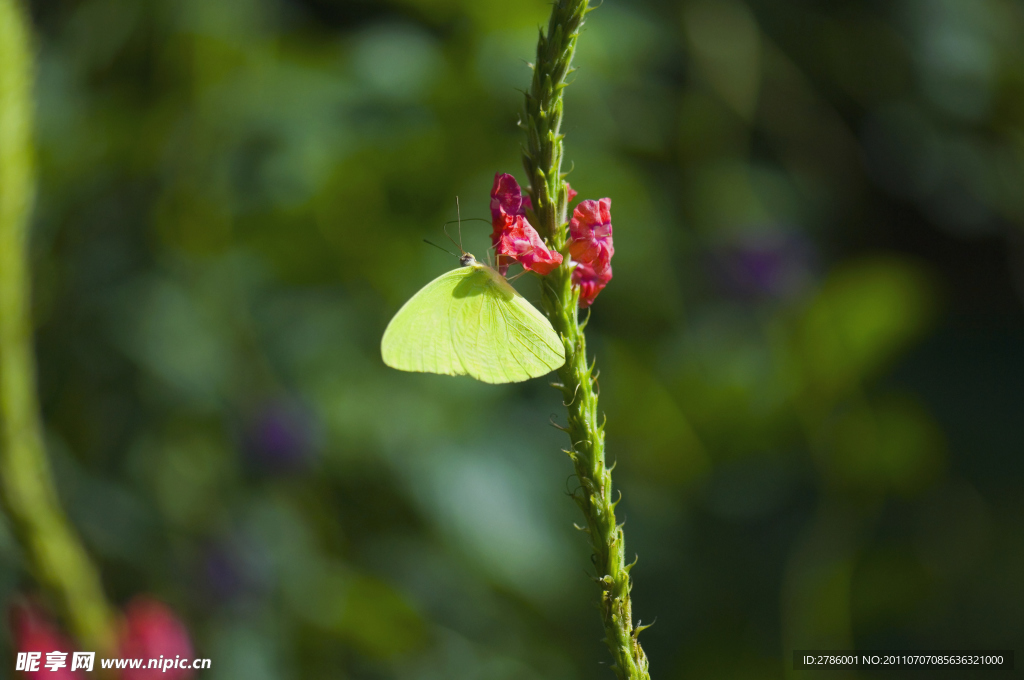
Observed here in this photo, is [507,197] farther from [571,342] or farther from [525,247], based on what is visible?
[571,342]

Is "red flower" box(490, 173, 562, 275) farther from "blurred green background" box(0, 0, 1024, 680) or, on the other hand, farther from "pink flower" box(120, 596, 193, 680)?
"blurred green background" box(0, 0, 1024, 680)

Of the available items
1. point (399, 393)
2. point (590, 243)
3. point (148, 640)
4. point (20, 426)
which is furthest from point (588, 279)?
point (399, 393)

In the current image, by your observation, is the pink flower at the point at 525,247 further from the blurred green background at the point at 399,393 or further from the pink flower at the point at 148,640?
the blurred green background at the point at 399,393

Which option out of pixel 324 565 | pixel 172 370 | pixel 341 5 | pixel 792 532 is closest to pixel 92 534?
pixel 172 370

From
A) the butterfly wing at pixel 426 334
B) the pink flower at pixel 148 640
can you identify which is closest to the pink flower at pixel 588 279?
the butterfly wing at pixel 426 334

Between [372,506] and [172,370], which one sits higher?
[172,370]

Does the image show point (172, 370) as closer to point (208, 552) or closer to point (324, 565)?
point (208, 552)

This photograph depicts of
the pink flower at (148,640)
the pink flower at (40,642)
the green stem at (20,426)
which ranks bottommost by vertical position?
the pink flower at (148,640)
